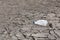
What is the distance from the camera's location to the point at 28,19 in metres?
3.19

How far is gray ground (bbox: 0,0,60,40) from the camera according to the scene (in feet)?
8.80

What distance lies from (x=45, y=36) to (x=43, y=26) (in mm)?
352

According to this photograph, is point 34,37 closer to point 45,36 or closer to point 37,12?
point 45,36

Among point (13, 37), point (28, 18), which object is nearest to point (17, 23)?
point (28, 18)

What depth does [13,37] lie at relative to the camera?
260 cm

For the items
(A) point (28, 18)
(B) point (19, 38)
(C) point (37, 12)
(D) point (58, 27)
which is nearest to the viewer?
(B) point (19, 38)

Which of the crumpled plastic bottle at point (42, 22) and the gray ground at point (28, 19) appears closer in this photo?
the gray ground at point (28, 19)

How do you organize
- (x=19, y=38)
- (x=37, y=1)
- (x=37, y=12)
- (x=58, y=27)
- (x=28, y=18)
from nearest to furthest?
(x=19, y=38) < (x=58, y=27) < (x=28, y=18) < (x=37, y=12) < (x=37, y=1)

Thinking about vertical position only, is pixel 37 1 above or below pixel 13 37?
above

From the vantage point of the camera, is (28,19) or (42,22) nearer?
(42,22)

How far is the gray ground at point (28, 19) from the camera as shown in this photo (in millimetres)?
2682

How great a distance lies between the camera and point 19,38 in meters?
2.59

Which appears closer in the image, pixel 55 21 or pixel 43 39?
pixel 43 39

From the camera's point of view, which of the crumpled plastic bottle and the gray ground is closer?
the gray ground
